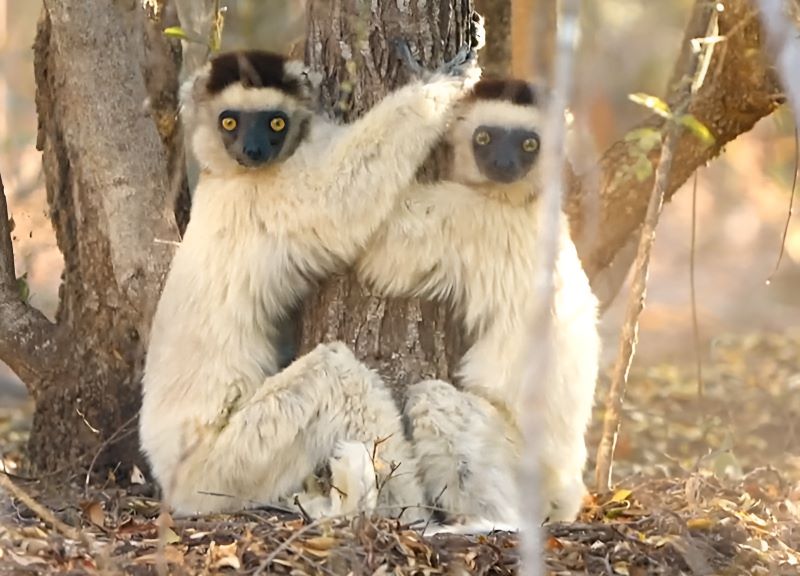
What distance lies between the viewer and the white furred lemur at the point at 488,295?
4.69 m

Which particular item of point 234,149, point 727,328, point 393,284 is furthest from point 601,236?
point 727,328

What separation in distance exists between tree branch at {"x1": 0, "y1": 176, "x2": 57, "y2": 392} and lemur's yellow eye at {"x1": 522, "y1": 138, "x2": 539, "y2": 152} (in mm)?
2511

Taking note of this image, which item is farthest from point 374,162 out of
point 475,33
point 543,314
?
point 543,314

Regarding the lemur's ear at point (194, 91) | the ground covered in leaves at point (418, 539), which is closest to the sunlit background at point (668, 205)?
the lemur's ear at point (194, 91)

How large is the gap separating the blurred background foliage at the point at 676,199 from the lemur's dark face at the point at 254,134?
9.45 feet

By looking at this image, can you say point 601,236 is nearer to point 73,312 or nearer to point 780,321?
point 73,312

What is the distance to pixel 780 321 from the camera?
12000 millimetres

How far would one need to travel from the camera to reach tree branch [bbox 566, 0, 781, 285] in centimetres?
597

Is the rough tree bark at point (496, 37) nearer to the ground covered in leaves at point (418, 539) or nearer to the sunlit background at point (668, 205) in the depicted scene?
the sunlit background at point (668, 205)

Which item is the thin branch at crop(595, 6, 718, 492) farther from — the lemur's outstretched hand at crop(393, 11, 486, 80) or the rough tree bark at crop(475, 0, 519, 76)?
the lemur's outstretched hand at crop(393, 11, 486, 80)

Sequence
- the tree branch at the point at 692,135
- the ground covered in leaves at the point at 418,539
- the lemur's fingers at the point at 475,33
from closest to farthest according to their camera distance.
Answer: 1. the ground covered in leaves at the point at 418,539
2. the lemur's fingers at the point at 475,33
3. the tree branch at the point at 692,135

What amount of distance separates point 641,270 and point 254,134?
2.15 m

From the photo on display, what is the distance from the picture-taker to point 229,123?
4.94m

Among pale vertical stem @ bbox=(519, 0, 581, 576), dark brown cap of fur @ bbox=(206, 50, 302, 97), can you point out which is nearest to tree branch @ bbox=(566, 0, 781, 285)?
dark brown cap of fur @ bbox=(206, 50, 302, 97)
